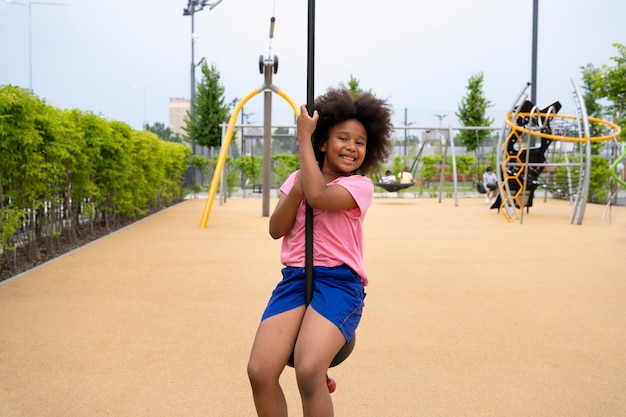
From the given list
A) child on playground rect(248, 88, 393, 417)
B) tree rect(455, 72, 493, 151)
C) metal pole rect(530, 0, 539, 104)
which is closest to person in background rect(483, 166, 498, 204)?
metal pole rect(530, 0, 539, 104)

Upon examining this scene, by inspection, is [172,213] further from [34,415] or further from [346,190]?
[346,190]

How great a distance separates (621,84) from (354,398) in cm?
1647

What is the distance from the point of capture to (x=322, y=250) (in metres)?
2.08

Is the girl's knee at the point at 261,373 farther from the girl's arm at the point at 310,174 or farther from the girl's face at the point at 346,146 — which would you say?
the girl's face at the point at 346,146

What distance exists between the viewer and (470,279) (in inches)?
232

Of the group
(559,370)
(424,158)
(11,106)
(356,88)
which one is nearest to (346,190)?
(559,370)

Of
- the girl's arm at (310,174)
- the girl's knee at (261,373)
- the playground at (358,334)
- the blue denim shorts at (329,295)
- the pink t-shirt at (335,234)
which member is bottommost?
the playground at (358,334)

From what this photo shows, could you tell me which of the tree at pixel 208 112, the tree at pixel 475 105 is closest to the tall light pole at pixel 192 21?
the tree at pixel 208 112

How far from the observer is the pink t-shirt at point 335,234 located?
6.81ft

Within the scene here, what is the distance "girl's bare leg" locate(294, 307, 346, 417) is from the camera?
5.98 ft

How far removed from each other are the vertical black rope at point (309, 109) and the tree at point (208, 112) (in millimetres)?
24170

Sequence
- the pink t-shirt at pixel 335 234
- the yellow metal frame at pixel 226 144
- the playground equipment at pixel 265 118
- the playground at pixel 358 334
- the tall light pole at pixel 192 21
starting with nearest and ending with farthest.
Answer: the pink t-shirt at pixel 335 234 < the playground at pixel 358 334 < the yellow metal frame at pixel 226 144 < the playground equipment at pixel 265 118 < the tall light pole at pixel 192 21

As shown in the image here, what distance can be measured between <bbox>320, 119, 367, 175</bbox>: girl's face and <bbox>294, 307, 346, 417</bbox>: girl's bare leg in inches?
22.0

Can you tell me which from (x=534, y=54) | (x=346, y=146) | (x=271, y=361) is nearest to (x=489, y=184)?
(x=534, y=54)
